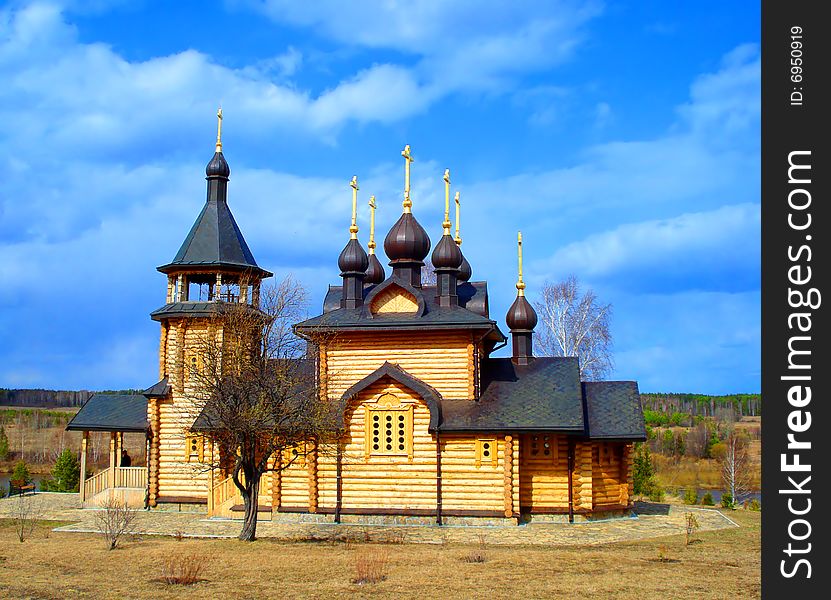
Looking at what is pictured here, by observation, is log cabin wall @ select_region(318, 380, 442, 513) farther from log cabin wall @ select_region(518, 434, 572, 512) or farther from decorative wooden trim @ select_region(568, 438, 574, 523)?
decorative wooden trim @ select_region(568, 438, 574, 523)

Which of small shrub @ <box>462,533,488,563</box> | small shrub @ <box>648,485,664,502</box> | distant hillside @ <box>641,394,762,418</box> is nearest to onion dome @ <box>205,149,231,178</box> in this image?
small shrub @ <box>462,533,488,563</box>

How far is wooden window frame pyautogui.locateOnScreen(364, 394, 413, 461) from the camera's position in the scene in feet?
71.5

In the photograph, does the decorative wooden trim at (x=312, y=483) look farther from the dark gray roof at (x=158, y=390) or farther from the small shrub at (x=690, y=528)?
the small shrub at (x=690, y=528)

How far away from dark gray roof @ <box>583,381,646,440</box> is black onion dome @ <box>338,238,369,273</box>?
708 cm

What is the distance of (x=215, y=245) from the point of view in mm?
25219

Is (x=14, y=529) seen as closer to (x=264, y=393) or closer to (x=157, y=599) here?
(x=264, y=393)

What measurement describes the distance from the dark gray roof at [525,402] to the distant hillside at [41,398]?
94.3m

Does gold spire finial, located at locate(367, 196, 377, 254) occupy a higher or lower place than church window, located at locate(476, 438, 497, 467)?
higher

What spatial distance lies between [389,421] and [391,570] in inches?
322

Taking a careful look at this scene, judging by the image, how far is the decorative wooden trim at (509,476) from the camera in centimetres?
2086

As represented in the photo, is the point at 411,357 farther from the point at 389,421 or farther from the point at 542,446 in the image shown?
the point at 542,446

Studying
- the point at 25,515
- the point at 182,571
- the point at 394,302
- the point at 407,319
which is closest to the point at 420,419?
the point at 407,319

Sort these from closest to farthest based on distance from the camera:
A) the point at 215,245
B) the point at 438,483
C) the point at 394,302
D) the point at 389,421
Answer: the point at 438,483, the point at 389,421, the point at 394,302, the point at 215,245
